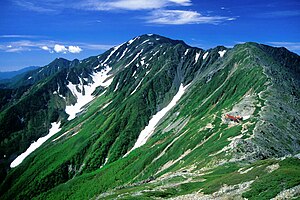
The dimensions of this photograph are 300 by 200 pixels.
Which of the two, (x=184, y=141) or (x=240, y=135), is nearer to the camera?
(x=240, y=135)

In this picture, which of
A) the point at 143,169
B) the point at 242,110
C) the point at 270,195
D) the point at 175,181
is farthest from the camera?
the point at 143,169

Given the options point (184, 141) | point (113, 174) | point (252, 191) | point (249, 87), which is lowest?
point (113, 174)

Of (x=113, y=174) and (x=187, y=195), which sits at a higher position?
(x=187, y=195)

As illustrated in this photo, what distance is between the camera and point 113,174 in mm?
171000

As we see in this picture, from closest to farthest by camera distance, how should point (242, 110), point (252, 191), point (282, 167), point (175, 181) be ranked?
point (252, 191), point (282, 167), point (175, 181), point (242, 110)

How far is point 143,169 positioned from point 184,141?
93.6 ft

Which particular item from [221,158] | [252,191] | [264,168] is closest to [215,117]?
[221,158]

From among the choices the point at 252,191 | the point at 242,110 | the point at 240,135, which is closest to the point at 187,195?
the point at 252,191

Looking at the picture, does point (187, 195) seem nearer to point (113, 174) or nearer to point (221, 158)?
point (221, 158)

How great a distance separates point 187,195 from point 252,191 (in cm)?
1562

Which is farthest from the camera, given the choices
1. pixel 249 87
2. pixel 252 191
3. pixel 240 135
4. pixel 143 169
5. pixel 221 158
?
pixel 249 87

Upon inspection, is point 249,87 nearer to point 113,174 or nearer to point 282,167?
point 113,174

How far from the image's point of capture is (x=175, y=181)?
74938 millimetres

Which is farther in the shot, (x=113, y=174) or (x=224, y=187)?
(x=113, y=174)
